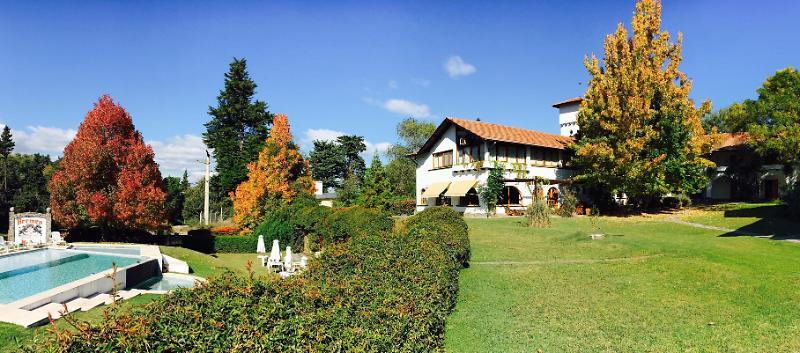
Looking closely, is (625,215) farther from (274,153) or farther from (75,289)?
(75,289)

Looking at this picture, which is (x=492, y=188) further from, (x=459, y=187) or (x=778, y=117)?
(x=778, y=117)

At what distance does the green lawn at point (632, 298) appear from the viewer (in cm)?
663

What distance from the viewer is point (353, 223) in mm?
18344

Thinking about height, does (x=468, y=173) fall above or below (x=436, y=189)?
above

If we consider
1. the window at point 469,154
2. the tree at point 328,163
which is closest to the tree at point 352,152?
the tree at point 328,163

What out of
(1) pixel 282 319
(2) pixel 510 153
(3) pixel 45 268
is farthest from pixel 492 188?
(1) pixel 282 319

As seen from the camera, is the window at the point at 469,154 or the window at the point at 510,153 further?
the window at the point at 469,154

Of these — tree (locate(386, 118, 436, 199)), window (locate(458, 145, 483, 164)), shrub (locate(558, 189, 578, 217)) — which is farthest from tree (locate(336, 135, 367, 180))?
shrub (locate(558, 189, 578, 217))

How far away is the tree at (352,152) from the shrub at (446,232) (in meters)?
57.0

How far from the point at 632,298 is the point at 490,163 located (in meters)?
23.3

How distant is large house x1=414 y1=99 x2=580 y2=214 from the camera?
32.4m

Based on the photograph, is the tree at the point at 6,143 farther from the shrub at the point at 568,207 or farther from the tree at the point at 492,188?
the shrub at the point at 568,207

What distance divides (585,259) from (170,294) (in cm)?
1251

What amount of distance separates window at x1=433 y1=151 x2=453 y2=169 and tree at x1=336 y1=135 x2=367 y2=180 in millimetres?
35698
